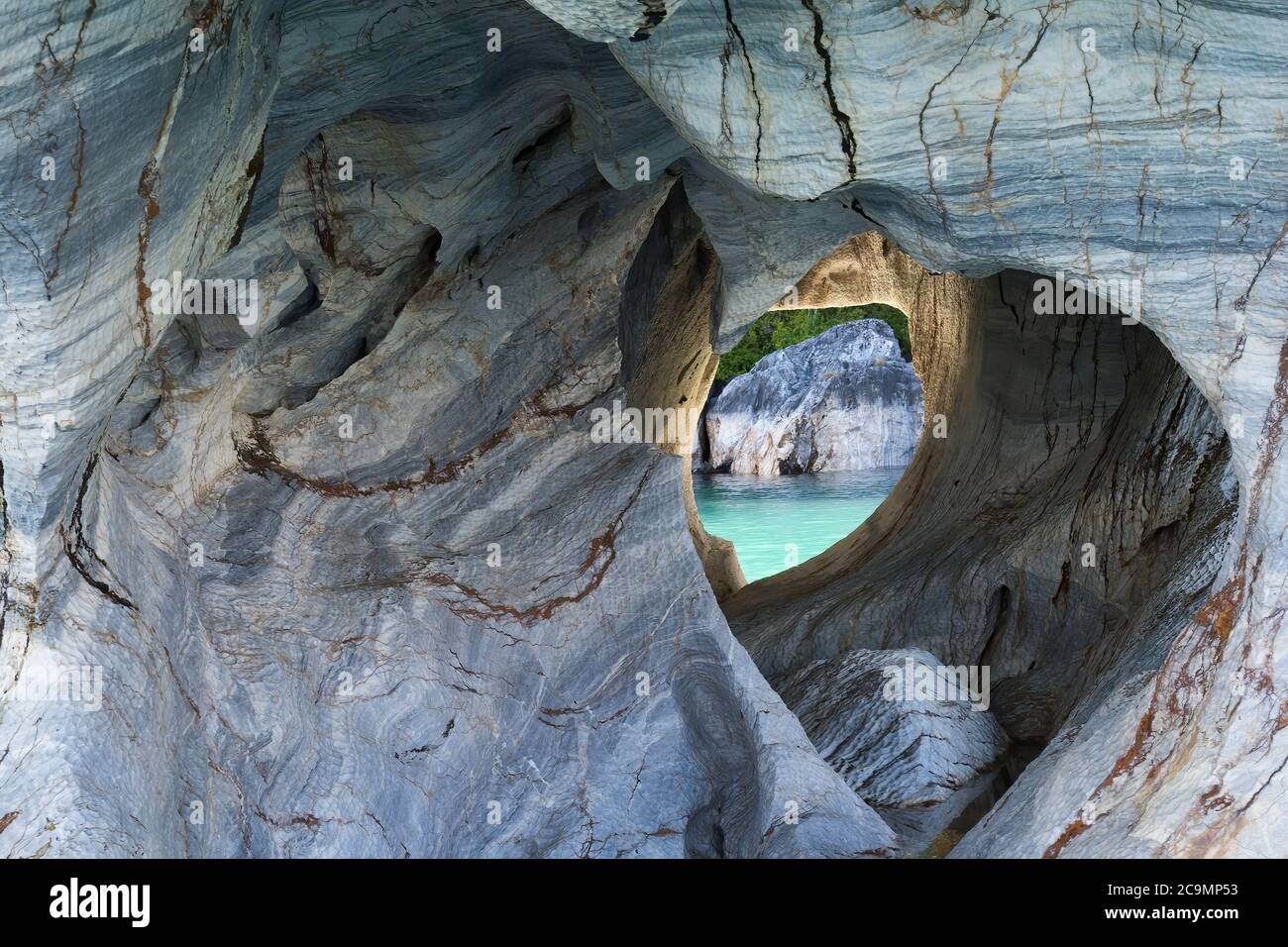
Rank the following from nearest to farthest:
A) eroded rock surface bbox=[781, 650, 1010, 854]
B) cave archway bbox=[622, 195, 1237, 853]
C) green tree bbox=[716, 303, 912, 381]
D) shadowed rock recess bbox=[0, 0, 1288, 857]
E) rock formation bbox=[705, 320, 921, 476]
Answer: shadowed rock recess bbox=[0, 0, 1288, 857] → eroded rock surface bbox=[781, 650, 1010, 854] → cave archway bbox=[622, 195, 1237, 853] → rock formation bbox=[705, 320, 921, 476] → green tree bbox=[716, 303, 912, 381]

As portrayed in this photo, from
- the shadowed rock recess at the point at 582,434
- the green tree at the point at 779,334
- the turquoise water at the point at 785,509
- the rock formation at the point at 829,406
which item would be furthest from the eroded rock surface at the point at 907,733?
the green tree at the point at 779,334

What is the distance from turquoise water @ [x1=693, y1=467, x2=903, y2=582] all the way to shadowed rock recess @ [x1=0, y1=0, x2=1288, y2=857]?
8.59 metres

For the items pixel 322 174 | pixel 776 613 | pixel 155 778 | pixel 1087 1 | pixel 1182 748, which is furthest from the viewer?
pixel 776 613

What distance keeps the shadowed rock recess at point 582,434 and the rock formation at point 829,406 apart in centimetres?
1591

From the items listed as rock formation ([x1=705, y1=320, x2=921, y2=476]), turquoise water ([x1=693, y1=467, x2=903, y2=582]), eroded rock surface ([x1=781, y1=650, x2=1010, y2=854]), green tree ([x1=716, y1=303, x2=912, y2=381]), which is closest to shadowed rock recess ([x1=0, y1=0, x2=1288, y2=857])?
eroded rock surface ([x1=781, y1=650, x2=1010, y2=854])

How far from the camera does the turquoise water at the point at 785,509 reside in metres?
15.5

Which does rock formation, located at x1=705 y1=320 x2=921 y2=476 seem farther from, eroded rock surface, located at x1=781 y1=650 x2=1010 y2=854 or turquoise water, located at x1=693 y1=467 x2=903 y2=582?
eroded rock surface, located at x1=781 y1=650 x2=1010 y2=854

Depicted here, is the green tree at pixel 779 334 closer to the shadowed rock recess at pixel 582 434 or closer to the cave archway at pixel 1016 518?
the cave archway at pixel 1016 518

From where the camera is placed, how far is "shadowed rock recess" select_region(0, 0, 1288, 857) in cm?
289

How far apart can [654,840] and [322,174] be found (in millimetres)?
2764

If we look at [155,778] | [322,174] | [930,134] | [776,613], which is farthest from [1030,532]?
[155,778]

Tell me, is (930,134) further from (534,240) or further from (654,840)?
(654,840)

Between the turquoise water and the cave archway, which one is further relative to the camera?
the turquoise water

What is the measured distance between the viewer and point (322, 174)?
13.6ft
